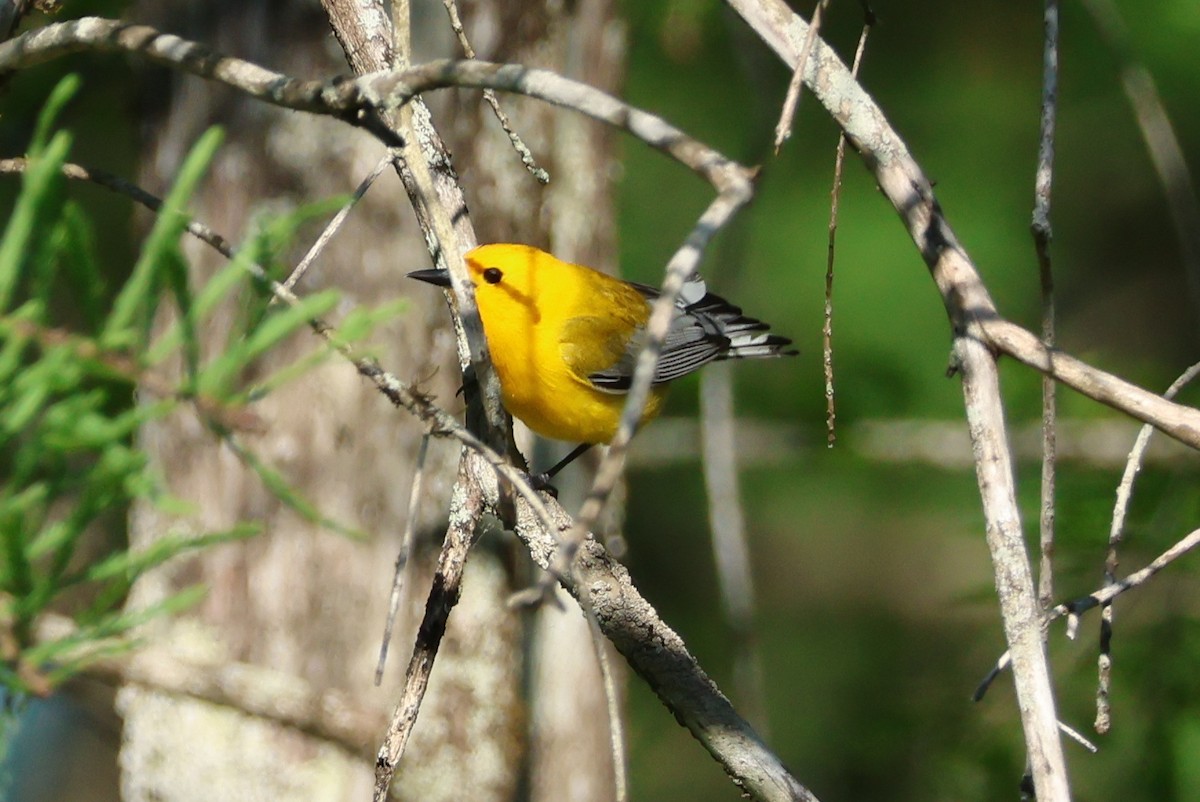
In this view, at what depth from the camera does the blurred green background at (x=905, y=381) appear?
4.23 metres

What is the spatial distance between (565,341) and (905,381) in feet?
6.13

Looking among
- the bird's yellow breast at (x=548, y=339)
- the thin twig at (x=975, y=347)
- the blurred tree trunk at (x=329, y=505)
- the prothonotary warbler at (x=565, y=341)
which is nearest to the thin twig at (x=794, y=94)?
the thin twig at (x=975, y=347)

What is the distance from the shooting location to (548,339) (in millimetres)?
3781

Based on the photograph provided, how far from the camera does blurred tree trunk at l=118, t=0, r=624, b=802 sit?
12.8ft

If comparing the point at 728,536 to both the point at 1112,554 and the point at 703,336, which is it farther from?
the point at 1112,554

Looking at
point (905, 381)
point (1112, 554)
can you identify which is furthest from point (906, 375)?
point (1112, 554)

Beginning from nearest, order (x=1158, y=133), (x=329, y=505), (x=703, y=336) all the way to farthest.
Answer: (x=1158, y=133)
(x=329, y=505)
(x=703, y=336)

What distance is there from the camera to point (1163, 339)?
718 cm

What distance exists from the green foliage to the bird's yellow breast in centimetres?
238

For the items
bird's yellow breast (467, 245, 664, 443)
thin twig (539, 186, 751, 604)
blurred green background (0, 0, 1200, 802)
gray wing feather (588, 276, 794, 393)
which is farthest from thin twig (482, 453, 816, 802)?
blurred green background (0, 0, 1200, 802)

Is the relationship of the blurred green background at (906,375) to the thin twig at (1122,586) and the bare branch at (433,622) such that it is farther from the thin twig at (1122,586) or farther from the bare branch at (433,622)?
the bare branch at (433,622)

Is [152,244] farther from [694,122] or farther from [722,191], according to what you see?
[694,122]

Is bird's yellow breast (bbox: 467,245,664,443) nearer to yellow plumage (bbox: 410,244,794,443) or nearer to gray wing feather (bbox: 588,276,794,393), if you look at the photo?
yellow plumage (bbox: 410,244,794,443)

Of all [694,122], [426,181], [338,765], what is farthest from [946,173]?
[426,181]
